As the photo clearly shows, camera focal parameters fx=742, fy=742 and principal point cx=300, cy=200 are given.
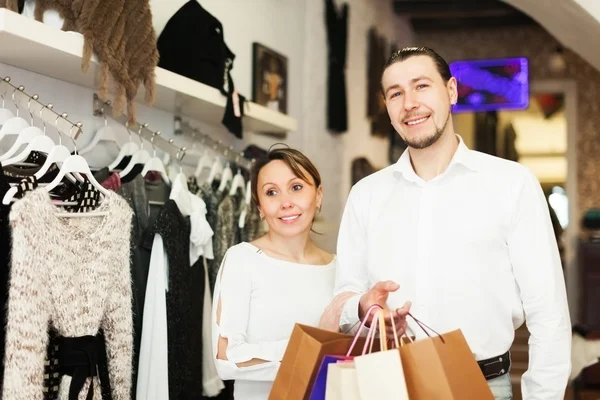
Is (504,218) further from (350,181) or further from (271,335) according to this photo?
(350,181)

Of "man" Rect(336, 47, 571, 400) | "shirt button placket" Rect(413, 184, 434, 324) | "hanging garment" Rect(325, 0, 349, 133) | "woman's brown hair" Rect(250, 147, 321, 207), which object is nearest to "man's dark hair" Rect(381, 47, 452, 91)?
"man" Rect(336, 47, 571, 400)

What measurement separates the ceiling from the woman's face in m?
5.20

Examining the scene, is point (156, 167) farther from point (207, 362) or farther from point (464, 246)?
point (464, 246)

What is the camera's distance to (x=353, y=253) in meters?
2.13

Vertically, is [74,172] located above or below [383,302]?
above

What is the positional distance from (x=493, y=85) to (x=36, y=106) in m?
5.99

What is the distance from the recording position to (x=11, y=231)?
1.95 meters

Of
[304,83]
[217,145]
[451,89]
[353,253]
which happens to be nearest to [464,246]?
[353,253]

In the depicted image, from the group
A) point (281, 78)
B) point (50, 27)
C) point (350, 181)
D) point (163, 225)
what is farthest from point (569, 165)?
point (50, 27)

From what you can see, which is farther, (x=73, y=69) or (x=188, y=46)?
(x=188, y=46)

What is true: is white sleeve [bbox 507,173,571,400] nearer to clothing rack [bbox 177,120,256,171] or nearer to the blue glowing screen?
clothing rack [bbox 177,120,256,171]

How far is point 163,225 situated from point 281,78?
7.12ft

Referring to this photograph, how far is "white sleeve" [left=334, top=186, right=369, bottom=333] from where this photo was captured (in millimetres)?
2100

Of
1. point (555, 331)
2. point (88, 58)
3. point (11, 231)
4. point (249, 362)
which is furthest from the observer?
point (88, 58)
